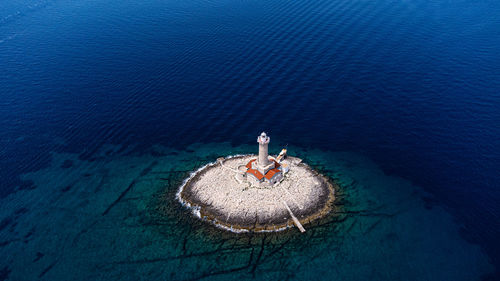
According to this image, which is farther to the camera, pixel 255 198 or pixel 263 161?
pixel 263 161

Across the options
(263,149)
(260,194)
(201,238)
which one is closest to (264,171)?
(260,194)

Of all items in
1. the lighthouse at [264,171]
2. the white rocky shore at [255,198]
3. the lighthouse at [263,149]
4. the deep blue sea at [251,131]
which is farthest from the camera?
the lighthouse at [264,171]

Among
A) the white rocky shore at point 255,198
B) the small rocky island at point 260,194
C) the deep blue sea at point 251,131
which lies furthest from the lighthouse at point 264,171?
the deep blue sea at point 251,131

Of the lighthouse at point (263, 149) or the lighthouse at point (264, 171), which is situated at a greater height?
the lighthouse at point (263, 149)

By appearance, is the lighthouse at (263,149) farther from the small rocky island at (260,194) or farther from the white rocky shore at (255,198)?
the white rocky shore at (255,198)

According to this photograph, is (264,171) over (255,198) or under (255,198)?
over

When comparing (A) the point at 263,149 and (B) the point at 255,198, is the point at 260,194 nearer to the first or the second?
(B) the point at 255,198

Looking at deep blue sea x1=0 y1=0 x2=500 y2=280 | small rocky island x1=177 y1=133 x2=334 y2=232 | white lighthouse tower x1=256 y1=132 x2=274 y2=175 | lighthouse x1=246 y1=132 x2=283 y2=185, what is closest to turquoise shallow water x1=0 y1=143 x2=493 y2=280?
deep blue sea x1=0 y1=0 x2=500 y2=280

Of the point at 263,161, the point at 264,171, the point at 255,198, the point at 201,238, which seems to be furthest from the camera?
the point at 264,171
